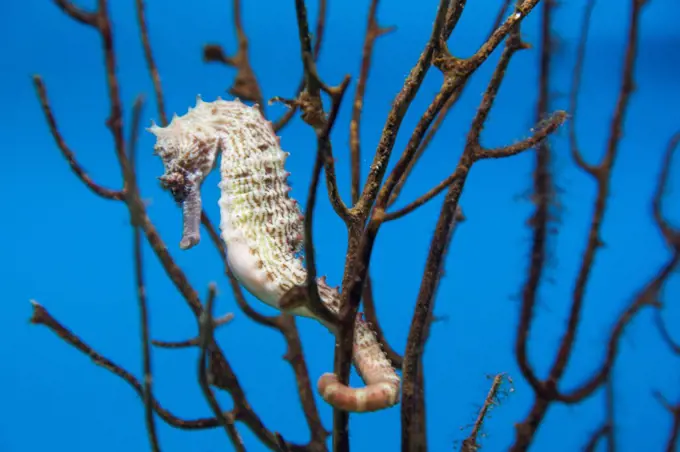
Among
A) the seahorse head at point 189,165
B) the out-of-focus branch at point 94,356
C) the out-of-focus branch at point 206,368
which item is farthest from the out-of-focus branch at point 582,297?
the seahorse head at point 189,165

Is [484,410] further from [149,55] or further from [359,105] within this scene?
[149,55]

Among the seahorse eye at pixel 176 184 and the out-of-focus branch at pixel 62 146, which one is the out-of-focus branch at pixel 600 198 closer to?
the seahorse eye at pixel 176 184

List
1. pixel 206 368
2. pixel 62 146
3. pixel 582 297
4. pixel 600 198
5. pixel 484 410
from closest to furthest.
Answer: pixel 206 368 → pixel 484 410 → pixel 62 146 → pixel 582 297 → pixel 600 198

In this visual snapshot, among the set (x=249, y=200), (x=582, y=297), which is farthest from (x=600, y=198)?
(x=249, y=200)

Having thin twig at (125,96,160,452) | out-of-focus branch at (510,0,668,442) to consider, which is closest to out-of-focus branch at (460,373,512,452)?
out-of-focus branch at (510,0,668,442)

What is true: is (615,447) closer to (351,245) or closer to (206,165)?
(351,245)

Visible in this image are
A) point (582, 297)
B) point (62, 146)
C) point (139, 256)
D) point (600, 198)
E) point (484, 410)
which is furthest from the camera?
point (600, 198)

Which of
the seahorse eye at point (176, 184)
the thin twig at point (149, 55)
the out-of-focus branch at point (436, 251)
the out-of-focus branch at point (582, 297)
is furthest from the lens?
the thin twig at point (149, 55)
